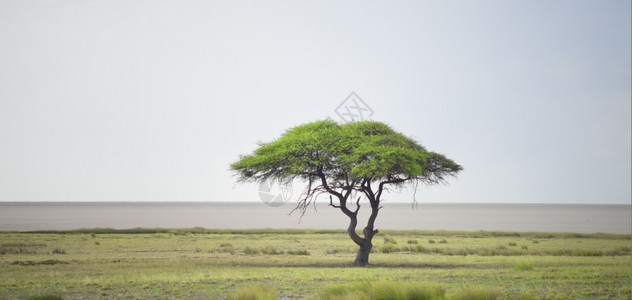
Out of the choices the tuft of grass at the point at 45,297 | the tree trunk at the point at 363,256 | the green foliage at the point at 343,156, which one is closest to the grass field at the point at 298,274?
the tree trunk at the point at 363,256

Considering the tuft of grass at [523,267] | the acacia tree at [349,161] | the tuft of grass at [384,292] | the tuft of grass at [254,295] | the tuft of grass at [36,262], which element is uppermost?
the acacia tree at [349,161]

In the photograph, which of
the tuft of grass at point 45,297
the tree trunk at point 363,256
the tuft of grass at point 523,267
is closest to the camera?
the tuft of grass at point 45,297

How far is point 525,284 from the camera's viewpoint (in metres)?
22.6

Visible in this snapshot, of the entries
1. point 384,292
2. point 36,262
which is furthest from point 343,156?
point 36,262

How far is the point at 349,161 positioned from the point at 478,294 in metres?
13.8

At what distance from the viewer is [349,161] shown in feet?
100

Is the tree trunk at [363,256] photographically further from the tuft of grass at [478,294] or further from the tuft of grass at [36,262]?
the tuft of grass at [36,262]

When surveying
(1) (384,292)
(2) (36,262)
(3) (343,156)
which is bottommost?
(2) (36,262)

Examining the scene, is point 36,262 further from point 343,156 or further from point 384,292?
point 384,292

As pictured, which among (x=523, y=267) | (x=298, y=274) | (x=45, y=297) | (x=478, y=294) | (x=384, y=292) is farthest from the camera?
(x=523, y=267)

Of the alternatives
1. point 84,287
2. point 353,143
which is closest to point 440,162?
point 353,143

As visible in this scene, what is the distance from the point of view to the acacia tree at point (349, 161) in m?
30.5

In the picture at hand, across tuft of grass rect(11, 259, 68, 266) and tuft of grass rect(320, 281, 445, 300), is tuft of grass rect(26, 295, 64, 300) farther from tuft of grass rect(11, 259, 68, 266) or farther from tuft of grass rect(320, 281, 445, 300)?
tuft of grass rect(11, 259, 68, 266)

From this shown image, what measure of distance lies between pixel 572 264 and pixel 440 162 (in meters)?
9.72
